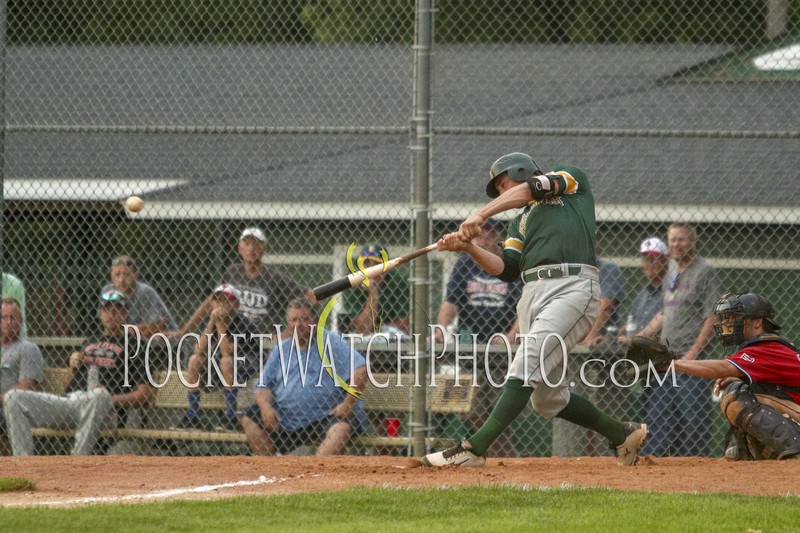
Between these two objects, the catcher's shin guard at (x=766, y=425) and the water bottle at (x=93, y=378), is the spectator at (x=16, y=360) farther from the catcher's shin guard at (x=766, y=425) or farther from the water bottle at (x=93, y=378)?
the catcher's shin guard at (x=766, y=425)

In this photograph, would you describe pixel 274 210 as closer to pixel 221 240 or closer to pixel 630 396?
pixel 221 240

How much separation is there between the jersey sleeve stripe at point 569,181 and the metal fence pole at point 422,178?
1042mm

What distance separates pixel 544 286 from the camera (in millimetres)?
5836

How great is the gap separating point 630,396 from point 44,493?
4.43m

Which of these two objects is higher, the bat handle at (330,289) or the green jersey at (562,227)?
the green jersey at (562,227)

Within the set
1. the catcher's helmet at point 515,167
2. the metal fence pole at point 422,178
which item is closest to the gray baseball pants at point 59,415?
the metal fence pole at point 422,178

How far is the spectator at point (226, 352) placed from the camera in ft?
24.8

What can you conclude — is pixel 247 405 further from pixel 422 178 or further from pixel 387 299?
pixel 422 178

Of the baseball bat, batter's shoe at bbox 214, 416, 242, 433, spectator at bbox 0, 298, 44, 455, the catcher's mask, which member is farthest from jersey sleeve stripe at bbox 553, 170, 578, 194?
spectator at bbox 0, 298, 44, 455

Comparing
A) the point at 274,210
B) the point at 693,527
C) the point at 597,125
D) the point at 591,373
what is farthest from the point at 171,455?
the point at 597,125

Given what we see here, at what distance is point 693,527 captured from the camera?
424 centimetres

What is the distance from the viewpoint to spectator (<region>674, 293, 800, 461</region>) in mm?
6184

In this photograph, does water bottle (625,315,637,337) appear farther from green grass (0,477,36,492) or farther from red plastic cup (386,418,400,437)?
green grass (0,477,36,492)

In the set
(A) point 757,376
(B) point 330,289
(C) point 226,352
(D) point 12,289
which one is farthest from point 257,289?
(A) point 757,376
